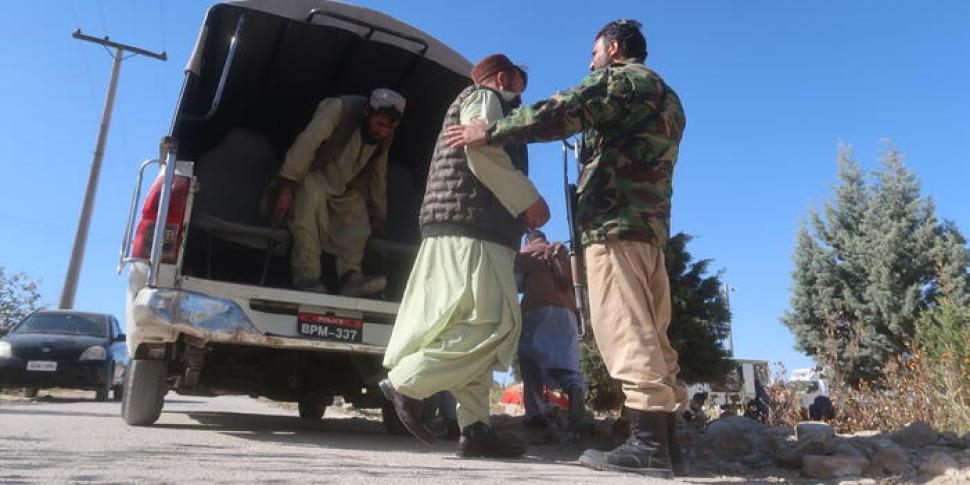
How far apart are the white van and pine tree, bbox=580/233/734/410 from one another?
5.70m

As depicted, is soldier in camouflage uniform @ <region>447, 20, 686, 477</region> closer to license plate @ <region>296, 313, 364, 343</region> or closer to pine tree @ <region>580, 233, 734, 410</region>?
license plate @ <region>296, 313, 364, 343</region>

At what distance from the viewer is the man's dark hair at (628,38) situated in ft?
10.6

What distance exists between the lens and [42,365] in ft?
33.0

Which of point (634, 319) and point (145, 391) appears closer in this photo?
point (634, 319)

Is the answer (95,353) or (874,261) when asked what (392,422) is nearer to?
(95,353)

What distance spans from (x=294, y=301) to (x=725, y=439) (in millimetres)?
2555

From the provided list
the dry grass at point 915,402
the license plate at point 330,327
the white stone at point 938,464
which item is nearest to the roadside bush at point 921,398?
the dry grass at point 915,402

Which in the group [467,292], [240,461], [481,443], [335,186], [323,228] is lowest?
[240,461]

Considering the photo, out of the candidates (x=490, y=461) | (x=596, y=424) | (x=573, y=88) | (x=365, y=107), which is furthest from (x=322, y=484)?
(x=365, y=107)

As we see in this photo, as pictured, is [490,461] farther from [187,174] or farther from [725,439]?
[187,174]

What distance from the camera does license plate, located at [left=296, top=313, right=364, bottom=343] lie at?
405 cm

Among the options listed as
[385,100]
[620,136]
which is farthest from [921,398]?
[385,100]

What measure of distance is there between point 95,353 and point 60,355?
46cm

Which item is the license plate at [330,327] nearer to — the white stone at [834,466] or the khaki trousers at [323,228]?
the khaki trousers at [323,228]
